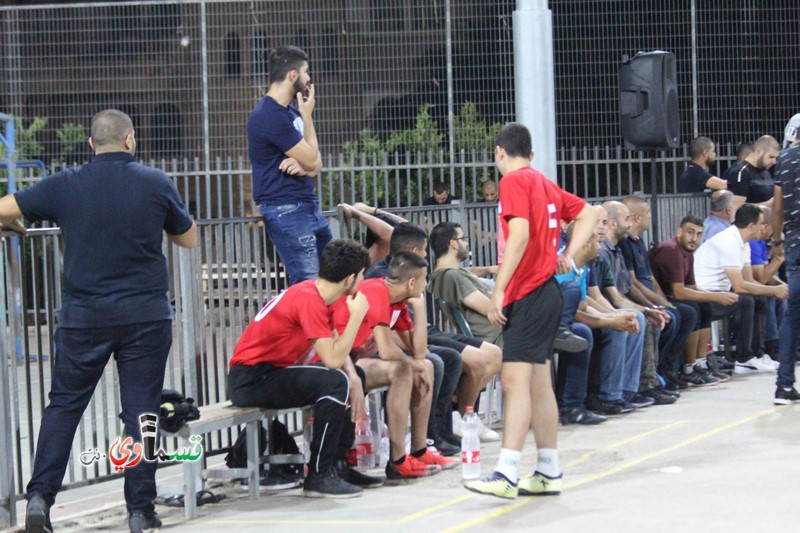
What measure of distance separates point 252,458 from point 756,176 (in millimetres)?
8217

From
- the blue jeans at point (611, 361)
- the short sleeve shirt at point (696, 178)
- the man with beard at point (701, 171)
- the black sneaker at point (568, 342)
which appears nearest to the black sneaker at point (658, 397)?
the blue jeans at point (611, 361)

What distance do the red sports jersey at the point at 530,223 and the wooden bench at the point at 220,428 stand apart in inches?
53.4

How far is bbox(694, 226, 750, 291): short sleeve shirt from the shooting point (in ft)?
39.7

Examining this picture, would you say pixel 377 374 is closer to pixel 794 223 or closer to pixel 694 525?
pixel 694 525

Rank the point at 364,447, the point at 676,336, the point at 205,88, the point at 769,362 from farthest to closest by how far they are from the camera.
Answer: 1. the point at 205,88
2. the point at 769,362
3. the point at 676,336
4. the point at 364,447

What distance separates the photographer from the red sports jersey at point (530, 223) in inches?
274

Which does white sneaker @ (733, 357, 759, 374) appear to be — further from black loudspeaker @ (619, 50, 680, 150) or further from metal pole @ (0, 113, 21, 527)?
metal pole @ (0, 113, 21, 527)

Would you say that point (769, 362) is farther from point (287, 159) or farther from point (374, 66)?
point (374, 66)

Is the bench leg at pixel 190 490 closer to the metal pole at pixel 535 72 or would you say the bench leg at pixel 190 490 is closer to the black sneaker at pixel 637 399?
the metal pole at pixel 535 72

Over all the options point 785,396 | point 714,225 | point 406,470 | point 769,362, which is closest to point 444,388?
point 406,470

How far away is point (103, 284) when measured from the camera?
6.26 m

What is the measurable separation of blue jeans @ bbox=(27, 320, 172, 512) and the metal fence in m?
11.8

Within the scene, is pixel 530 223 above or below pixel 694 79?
below

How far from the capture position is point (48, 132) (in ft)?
62.6
